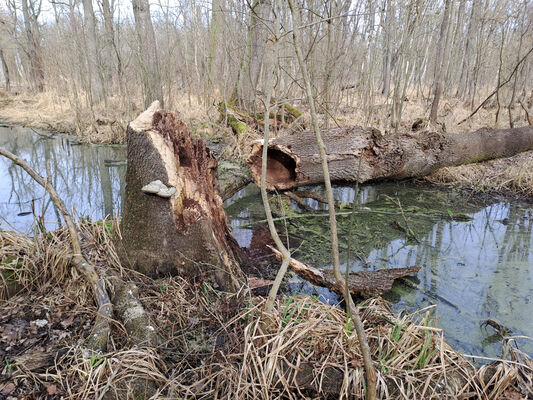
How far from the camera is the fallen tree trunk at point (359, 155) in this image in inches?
176

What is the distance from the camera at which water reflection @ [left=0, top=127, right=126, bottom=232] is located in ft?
13.9

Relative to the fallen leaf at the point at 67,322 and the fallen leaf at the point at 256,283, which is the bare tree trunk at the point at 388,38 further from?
the fallen leaf at the point at 67,322

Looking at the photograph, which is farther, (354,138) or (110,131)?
(110,131)

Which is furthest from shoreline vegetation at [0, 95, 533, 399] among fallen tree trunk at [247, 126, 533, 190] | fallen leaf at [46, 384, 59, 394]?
fallen tree trunk at [247, 126, 533, 190]

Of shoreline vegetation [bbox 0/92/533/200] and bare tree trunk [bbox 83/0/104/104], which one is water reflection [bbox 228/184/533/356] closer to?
shoreline vegetation [bbox 0/92/533/200]

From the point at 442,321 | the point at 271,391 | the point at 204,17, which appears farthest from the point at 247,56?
the point at 271,391

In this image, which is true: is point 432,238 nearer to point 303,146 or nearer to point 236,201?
point 303,146

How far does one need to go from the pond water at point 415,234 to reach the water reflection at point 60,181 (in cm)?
2

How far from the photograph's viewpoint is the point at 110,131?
9.07m

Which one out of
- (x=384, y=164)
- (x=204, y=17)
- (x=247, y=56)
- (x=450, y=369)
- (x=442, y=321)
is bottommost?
(x=442, y=321)

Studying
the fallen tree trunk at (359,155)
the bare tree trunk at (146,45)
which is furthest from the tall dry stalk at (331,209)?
the bare tree trunk at (146,45)

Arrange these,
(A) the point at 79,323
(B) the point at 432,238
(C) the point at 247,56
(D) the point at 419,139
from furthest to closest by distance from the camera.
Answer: (C) the point at 247,56
(D) the point at 419,139
(B) the point at 432,238
(A) the point at 79,323

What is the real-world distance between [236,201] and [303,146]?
1.35m

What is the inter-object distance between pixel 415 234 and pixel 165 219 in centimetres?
283
